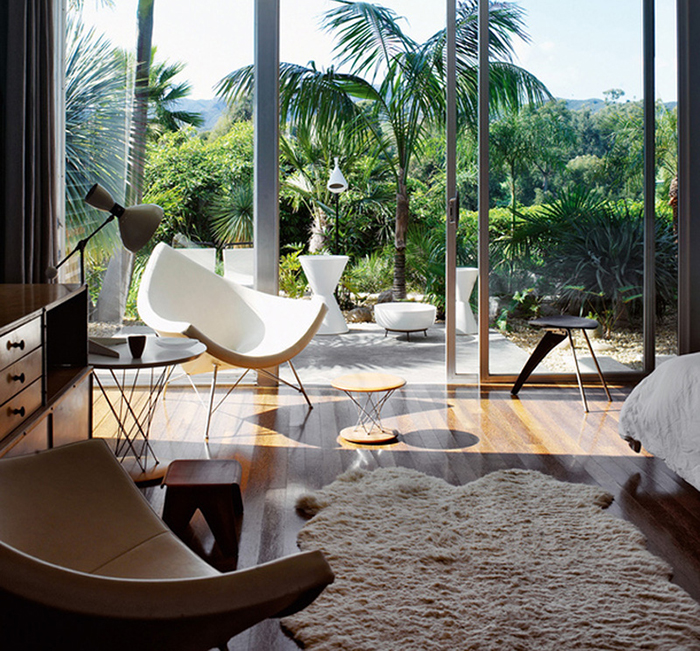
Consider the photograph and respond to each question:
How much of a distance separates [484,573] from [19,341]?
152cm

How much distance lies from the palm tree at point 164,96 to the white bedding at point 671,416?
330 centimetres

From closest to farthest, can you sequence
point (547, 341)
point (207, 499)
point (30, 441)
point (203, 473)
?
1. point (30, 441)
2. point (207, 499)
3. point (203, 473)
4. point (547, 341)

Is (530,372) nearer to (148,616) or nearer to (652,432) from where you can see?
(652,432)

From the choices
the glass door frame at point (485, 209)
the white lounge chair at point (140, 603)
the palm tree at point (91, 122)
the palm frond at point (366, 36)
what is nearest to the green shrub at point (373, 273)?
the palm frond at point (366, 36)

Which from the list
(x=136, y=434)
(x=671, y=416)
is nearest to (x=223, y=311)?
(x=136, y=434)

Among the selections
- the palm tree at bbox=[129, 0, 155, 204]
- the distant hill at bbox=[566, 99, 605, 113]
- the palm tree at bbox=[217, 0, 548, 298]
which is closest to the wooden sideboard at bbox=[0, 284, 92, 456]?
the palm tree at bbox=[129, 0, 155, 204]

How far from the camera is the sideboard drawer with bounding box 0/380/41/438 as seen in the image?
77.6 inches

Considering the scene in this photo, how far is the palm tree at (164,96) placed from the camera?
15.4ft

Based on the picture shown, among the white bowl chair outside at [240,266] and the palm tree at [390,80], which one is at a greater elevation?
the palm tree at [390,80]

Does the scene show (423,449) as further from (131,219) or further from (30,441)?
(30,441)

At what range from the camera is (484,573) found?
2168 millimetres

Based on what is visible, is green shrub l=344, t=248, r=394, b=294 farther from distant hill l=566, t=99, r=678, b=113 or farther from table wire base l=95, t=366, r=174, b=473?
table wire base l=95, t=366, r=174, b=473

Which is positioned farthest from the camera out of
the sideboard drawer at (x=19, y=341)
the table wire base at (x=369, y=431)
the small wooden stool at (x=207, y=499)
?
the table wire base at (x=369, y=431)

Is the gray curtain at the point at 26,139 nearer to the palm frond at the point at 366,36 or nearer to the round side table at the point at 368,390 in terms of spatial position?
the round side table at the point at 368,390
